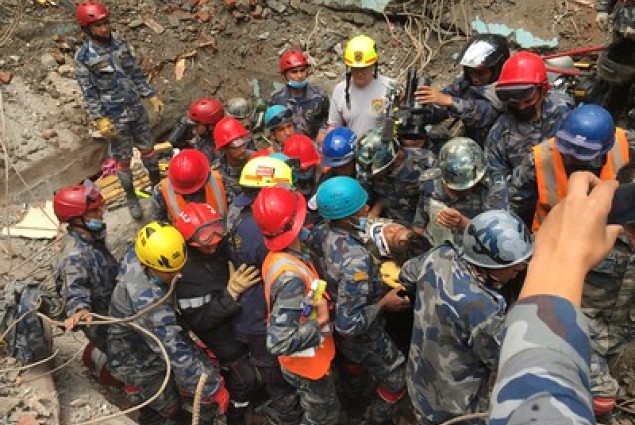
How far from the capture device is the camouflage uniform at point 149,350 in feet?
14.2

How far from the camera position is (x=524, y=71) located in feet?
16.1

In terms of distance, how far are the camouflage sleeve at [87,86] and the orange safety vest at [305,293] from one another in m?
3.96

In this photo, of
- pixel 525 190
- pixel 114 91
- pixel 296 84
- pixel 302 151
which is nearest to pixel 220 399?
pixel 302 151

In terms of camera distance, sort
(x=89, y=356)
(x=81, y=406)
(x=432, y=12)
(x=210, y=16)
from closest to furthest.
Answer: (x=81, y=406), (x=89, y=356), (x=432, y=12), (x=210, y=16)

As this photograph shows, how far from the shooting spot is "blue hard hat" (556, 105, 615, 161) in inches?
159

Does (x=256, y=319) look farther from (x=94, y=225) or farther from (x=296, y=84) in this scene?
(x=296, y=84)

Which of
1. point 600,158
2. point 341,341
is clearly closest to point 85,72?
point 341,341

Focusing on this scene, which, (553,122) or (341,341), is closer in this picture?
(341,341)

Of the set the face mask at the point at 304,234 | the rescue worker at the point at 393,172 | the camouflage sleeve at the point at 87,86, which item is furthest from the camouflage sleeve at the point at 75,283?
the camouflage sleeve at the point at 87,86

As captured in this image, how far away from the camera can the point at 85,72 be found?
7105 millimetres

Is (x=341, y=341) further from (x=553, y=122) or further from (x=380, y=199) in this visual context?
(x=553, y=122)

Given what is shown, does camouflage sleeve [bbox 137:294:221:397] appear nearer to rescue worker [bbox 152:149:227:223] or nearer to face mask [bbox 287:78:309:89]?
rescue worker [bbox 152:149:227:223]

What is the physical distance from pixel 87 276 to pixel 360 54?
11.5 feet

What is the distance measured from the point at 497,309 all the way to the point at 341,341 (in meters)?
1.72
